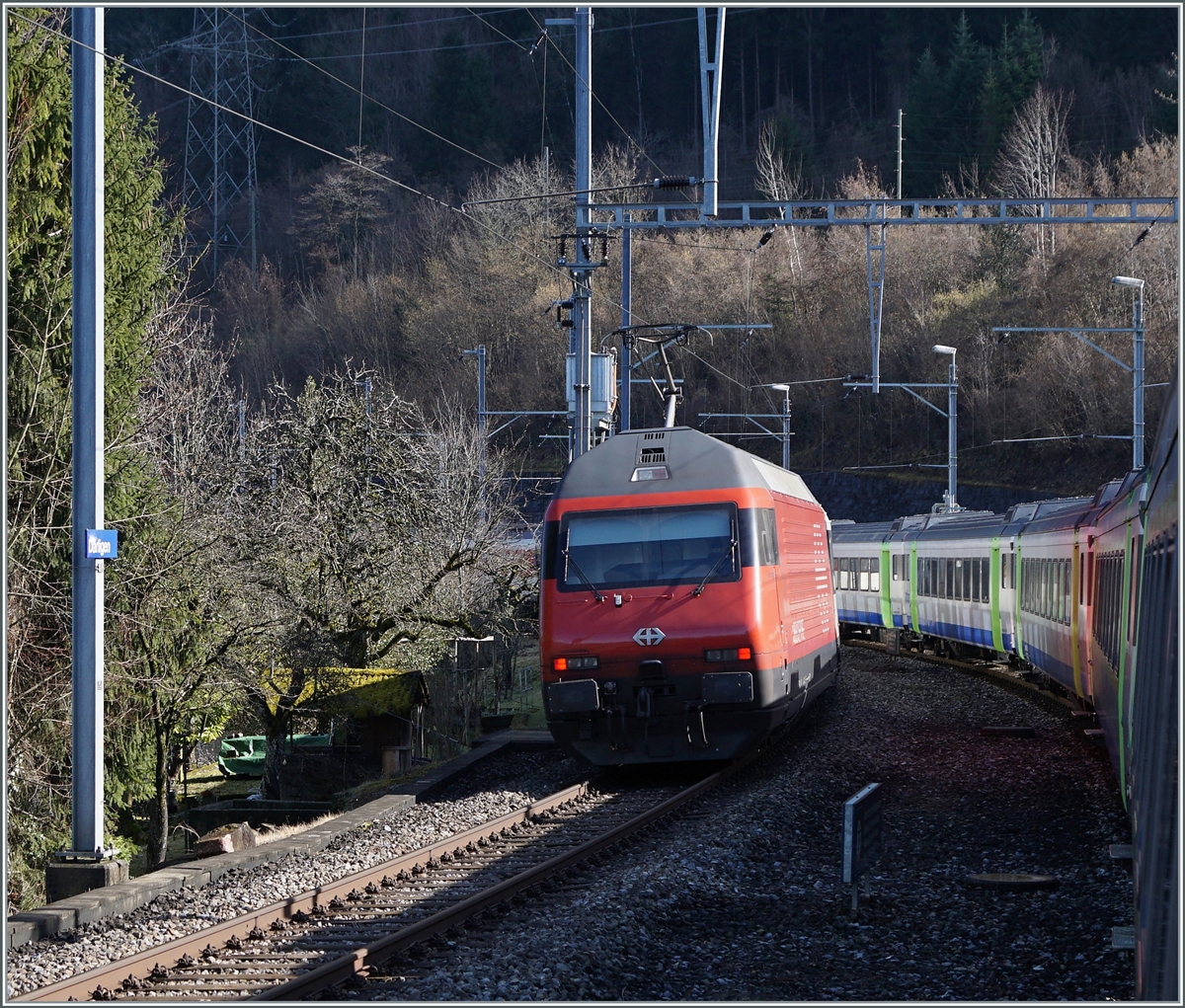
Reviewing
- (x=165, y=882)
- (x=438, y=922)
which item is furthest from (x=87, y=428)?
(x=438, y=922)

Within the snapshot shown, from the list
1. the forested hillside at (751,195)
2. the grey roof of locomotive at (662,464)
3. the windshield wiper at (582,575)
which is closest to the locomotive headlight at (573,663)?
the windshield wiper at (582,575)

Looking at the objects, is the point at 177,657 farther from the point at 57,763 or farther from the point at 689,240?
the point at 689,240

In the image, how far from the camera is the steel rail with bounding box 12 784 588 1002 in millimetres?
7242

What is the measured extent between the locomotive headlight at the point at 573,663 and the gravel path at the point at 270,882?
1.32 meters

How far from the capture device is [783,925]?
880 cm

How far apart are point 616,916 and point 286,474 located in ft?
54.5

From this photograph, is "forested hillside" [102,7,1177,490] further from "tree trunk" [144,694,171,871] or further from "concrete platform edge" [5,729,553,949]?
"concrete platform edge" [5,729,553,949]

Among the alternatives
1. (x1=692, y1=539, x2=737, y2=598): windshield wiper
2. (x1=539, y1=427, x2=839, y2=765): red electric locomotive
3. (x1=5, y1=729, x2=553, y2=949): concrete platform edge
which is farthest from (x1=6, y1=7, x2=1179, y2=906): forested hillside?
(x1=692, y1=539, x2=737, y2=598): windshield wiper

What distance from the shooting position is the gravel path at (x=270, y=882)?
8312 mm

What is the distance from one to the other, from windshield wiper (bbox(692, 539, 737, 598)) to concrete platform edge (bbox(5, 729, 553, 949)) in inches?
130

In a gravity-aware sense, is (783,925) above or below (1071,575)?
below

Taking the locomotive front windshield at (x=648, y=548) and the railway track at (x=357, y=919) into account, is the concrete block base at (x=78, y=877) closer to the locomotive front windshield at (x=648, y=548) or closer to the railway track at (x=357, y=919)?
the railway track at (x=357, y=919)

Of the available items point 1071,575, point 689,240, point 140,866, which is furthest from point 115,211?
point 689,240

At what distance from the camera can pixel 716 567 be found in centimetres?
1368
